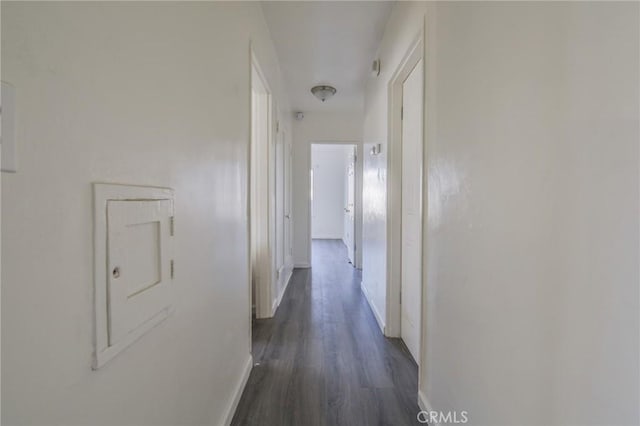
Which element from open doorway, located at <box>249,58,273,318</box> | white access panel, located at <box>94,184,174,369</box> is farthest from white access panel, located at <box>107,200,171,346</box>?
open doorway, located at <box>249,58,273,318</box>

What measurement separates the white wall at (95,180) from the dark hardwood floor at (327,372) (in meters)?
0.51

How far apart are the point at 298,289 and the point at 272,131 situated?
2002 mm

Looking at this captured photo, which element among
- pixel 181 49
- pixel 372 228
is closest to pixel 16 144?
pixel 181 49

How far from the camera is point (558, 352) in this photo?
2.37 feet

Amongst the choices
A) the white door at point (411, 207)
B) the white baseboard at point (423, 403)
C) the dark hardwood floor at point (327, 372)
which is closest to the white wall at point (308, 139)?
the dark hardwood floor at point (327, 372)

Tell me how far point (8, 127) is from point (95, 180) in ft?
0.62

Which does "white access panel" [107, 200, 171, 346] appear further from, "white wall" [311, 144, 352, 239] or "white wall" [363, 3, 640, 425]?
"white wall" [311, 144, 352, 239]

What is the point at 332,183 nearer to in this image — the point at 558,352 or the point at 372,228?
the point at 372,228

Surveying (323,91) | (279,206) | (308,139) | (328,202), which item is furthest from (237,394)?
(328,202)

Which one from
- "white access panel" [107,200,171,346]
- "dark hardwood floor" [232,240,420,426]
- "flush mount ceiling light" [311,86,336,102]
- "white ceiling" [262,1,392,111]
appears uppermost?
"white ceiling" [262,1,392,111]

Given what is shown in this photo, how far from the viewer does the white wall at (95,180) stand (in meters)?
0.46

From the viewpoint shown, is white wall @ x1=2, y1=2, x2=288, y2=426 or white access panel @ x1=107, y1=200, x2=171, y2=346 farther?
white access panel @ x1=107, y1=200, x2=171, y2=346

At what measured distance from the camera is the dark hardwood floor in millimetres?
1649

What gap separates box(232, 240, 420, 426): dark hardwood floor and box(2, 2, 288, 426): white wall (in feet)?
1.68
